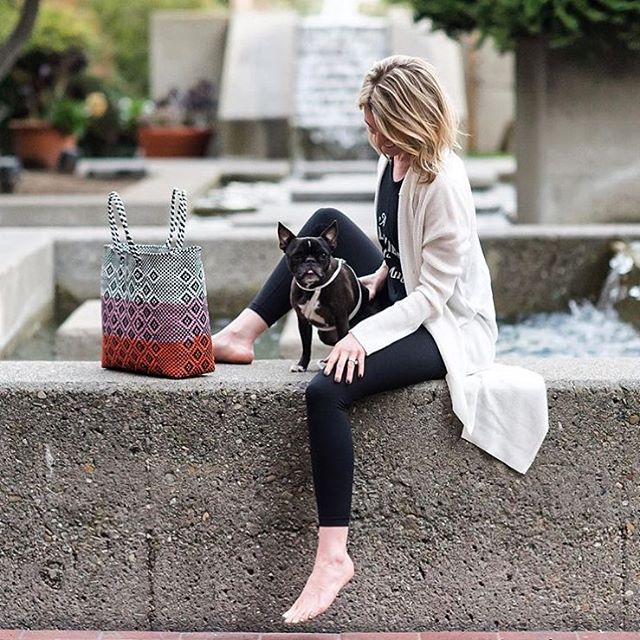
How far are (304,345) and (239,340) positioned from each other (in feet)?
0.94

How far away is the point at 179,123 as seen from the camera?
64.4 ft

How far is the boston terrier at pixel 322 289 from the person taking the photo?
3715 millimetres

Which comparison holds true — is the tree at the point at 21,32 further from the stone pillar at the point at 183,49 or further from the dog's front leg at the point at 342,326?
the stone pillar at the point at 183,49

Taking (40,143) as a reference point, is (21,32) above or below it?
above

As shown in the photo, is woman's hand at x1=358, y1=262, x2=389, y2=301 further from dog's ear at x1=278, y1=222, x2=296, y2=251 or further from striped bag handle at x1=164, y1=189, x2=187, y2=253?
striped bag handle at x1=164, y1=189, x2=187, y2=253

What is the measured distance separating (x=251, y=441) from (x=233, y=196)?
31.0 ft

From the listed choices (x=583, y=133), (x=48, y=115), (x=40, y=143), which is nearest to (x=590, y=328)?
(x=583, y=133)

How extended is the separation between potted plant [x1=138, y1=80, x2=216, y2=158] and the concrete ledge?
15.2 meters

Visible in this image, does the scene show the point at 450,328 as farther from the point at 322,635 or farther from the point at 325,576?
the point at 322,635

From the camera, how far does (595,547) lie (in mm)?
Result: 3809

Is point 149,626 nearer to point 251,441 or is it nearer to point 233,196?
point 251,441

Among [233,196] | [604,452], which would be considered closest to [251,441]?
[604,452]

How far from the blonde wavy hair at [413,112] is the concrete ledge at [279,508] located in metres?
0.64

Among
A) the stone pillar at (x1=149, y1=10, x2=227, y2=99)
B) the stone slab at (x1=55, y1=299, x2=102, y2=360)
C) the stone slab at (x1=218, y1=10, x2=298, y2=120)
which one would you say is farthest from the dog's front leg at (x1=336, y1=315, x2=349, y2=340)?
the stone pillar at (x1=149, y1=10, x2=227, y2=99)
